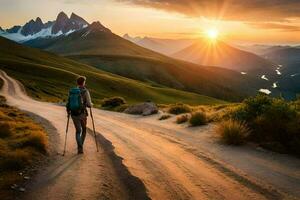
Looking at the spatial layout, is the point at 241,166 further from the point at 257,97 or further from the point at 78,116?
the point at 257,97

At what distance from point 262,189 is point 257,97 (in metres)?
11.9

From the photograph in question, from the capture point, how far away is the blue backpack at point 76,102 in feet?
56.5

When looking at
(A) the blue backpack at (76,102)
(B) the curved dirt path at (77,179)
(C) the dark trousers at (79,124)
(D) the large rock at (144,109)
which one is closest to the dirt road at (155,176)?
(B) the curved dirt path at (77,179)

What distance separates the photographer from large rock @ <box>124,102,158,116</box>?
130 feet

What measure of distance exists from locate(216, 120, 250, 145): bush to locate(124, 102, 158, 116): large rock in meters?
18.7

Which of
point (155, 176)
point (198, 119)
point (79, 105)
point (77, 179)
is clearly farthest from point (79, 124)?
point (198, 119)

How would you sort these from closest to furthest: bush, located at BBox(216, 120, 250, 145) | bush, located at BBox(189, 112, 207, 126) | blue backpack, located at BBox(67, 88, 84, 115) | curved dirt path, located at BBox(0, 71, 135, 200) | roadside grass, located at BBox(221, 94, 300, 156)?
curved dirt path, located at BBox(0, 71, 135, 200) < blue backpack, located at BBox(67, 88, 84, 115) < roadside grass, located at BBox(221, 94, 300, 156) < bush, located at BBox(216, 120, 250, 145) < bush, located at BBox(189, 112, 207, 126)

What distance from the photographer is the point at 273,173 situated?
47.4ft

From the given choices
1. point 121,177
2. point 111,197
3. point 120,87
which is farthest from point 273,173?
point 120,87

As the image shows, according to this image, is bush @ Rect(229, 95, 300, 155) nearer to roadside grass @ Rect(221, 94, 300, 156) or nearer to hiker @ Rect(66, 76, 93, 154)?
roadside grass @ Rect(221, 94, 300, 156)

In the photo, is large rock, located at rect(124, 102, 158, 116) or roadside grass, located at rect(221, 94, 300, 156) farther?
large rock, located at rect(124, 102, 158, 116)

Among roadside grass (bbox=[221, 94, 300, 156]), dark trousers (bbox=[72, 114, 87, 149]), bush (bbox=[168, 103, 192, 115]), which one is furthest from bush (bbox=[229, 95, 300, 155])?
bush (bbox=[168, 103, 192, 115])

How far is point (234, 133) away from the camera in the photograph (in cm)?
2039

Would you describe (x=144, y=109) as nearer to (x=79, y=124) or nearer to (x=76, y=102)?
(x=79, y=124)
